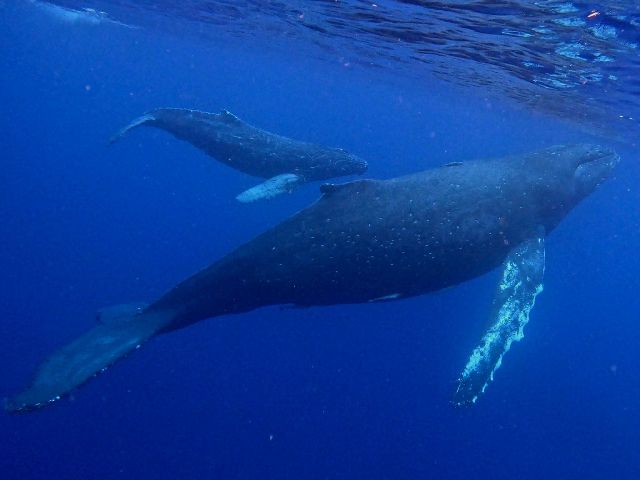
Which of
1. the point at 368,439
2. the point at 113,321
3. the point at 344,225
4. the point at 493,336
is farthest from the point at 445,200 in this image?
the point at 368,439

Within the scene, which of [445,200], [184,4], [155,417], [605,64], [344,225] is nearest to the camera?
[344,225]

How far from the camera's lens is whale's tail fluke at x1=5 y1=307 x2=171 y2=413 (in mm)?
6942

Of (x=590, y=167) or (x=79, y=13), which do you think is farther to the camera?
(x=79, y=13)

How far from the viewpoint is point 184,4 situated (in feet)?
90.2

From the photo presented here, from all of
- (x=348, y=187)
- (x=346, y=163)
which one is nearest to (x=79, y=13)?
(x=346, y=163)

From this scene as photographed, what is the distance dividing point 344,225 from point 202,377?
15.5 metres

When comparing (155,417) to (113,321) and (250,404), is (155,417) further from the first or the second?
(113,321)

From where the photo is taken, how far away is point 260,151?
1529cm

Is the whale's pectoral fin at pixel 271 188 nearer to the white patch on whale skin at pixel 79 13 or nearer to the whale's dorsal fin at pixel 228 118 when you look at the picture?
the whale's dorsal fin at pixel 228 118

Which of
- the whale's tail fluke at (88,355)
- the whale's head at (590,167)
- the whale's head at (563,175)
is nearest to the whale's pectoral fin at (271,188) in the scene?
the whale's tail fluke at (88,355)

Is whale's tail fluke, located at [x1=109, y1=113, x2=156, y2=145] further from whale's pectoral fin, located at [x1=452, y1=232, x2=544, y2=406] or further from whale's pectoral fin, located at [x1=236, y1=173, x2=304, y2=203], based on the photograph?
whale's pectoral fin, located at [x1=452, y1=232, x2=544, y2=406]

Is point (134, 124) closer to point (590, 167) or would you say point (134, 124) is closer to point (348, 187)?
point (348, 187)

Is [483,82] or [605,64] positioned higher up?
[605,64]

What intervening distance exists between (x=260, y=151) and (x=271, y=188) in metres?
2.95
